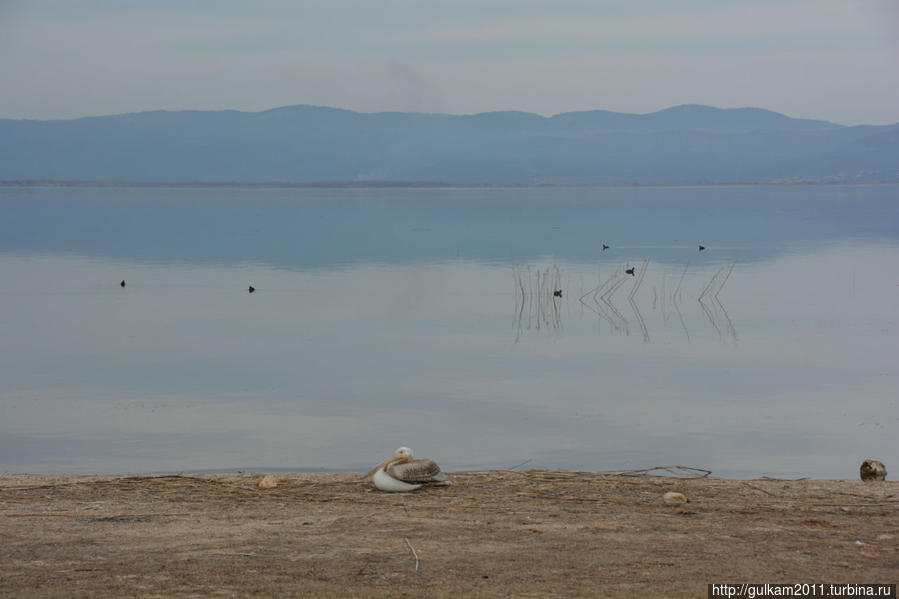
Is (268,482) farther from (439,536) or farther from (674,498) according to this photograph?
(674,498)

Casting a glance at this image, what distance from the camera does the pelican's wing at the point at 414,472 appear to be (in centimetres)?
1106

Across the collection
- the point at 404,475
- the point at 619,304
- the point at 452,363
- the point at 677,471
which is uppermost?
the point at 619,304

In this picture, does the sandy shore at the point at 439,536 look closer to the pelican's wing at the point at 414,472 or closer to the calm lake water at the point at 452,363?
the pelican's wing at the point at 414,472

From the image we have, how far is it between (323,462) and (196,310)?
16.9m

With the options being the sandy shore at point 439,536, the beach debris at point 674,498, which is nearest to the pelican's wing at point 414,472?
the sandy shore at point 439,536

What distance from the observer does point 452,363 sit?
21297 mm

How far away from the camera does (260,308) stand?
3034 cm

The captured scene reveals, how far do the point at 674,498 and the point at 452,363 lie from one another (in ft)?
35.7

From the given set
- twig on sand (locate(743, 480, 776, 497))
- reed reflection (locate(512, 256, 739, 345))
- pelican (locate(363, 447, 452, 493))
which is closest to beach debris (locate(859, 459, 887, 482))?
twig on sand (locate(743, 480, 776, 497))

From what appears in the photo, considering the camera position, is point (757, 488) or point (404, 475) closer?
point (404, 475)

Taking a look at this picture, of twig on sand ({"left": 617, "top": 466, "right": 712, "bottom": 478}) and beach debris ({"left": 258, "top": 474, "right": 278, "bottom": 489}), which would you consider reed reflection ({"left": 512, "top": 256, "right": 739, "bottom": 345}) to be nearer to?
twig on sand ({"left": 617, "top": 466, "right": 712, "bottom": 478})

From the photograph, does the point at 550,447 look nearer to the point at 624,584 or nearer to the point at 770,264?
the point at 624,584

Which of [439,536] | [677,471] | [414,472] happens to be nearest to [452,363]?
[677,471]

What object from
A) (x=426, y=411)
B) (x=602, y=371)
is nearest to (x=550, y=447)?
(x=426, y=411)
